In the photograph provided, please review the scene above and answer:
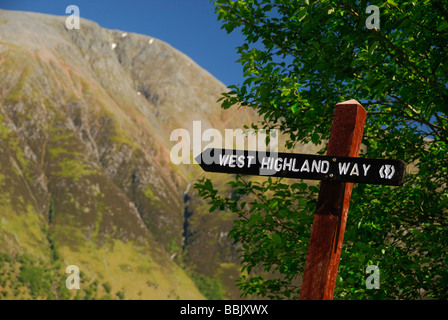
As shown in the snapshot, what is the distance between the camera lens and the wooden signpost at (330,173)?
5547mm

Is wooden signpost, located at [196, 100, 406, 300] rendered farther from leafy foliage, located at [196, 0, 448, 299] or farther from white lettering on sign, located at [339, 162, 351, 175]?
leafy foliage, located at [196, 0, 448, 299]

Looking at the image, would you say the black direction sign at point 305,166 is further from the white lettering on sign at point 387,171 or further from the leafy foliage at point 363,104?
the leafy foliage at point 363,104

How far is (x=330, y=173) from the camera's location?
5652mm

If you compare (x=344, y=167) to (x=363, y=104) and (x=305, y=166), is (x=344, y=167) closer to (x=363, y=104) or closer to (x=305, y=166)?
(x=305, y=166)

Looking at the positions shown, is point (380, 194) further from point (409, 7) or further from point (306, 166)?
point (306, 166)

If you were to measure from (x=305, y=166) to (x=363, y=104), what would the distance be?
18.2 feet

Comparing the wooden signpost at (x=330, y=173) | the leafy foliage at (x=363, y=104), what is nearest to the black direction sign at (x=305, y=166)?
the wooden signpost at (x=330, y=173)

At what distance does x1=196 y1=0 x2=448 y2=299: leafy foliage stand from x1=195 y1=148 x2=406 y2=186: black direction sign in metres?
2.24

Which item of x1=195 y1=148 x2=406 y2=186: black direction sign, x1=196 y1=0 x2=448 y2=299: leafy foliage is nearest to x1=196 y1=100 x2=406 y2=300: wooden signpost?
x1=195 y1=148 x2=406 y2=186: black direction sign

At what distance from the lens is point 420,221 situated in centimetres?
1104

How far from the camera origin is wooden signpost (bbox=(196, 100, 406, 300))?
555 centimetres

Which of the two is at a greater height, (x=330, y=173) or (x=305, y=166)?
(x=305, y=166)

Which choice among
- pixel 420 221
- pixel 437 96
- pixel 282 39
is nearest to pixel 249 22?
pixel 282 39

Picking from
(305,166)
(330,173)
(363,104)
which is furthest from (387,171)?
(363,104)
